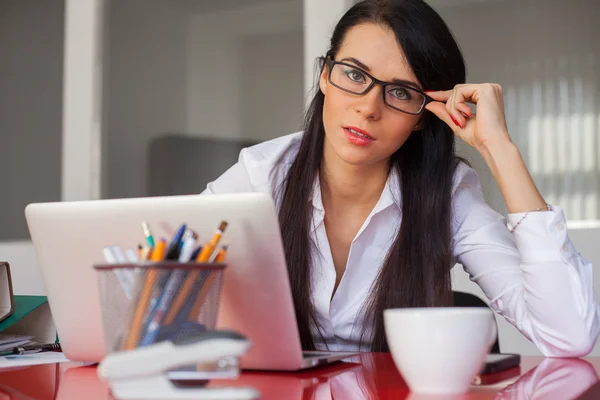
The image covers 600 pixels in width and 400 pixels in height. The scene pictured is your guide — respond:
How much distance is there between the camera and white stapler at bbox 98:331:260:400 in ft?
1.96

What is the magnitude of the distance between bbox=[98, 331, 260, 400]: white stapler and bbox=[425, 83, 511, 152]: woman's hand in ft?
3.20

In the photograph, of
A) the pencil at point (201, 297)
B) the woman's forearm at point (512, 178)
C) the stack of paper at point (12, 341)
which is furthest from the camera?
the woman's forearm at point (512, 178)

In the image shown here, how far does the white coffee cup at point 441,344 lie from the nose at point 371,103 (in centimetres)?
75

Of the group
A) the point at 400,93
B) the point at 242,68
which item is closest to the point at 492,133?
the point at 400,93

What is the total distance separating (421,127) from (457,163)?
0.12 meters

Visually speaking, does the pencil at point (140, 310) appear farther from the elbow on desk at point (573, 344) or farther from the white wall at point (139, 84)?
the white wall at point (139, 84)

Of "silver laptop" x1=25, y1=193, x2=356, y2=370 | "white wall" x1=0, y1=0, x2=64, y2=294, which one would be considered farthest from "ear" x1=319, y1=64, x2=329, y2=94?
"white wall" x1=0, y1=0, x2=64, y2=294

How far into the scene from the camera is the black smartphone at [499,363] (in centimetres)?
93

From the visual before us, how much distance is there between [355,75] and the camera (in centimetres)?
153

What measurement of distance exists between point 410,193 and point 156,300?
3.38 ft

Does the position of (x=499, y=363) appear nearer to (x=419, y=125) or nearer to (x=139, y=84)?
(x=419, y=125)

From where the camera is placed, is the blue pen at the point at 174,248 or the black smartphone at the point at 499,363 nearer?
the blue pen at the point at 174,248

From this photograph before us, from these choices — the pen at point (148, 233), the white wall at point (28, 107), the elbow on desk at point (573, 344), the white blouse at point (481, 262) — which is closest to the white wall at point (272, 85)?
the white wall at point (28, 107)

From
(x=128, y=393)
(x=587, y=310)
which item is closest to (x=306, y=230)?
(x=587, y=310)
